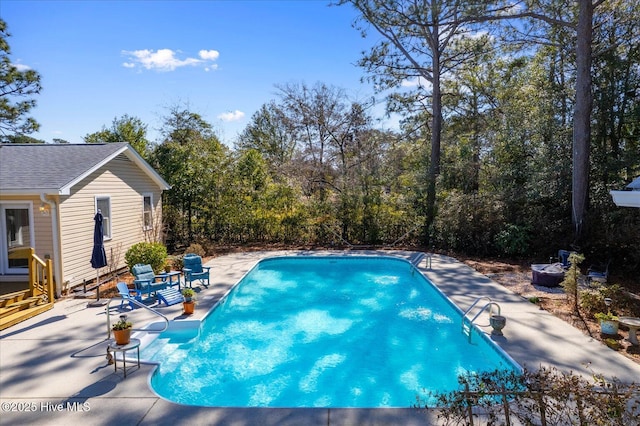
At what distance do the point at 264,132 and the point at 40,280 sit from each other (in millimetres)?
24581

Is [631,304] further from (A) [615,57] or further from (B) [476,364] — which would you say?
(A) [615,57]

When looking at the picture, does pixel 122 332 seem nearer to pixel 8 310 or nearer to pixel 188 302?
pixel 188 302

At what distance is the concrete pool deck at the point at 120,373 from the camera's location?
13.8 ft

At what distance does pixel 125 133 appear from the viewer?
75.0ft

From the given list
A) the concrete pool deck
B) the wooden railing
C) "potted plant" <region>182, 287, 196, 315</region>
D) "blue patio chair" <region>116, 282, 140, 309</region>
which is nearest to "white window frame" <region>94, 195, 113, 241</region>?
the wooden railing

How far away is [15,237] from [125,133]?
15.0 m

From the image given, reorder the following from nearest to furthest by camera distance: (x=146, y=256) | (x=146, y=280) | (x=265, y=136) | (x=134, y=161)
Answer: (x=146, y=280) → (x=146, y=256) → (x=134, y=161) → (x=265, y=136)

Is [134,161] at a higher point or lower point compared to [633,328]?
higher

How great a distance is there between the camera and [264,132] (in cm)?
3191

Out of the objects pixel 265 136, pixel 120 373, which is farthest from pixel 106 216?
pixel 265 136

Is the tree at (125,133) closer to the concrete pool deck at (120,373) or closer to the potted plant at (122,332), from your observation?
the concrete pool deck at (120,373)

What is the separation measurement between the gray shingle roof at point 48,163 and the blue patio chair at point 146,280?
2.60 m

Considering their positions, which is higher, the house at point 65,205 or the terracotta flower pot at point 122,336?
the house at point 65,205

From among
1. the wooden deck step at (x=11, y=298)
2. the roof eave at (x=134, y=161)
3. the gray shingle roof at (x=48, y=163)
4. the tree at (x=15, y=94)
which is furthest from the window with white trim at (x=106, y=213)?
the tree at (x=15, y=94)
